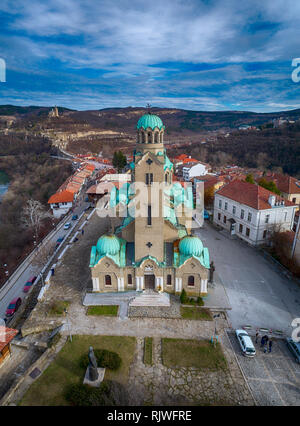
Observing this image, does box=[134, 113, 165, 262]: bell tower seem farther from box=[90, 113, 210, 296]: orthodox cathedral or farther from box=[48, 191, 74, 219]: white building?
box=[48, 191, 74, 219]: white building

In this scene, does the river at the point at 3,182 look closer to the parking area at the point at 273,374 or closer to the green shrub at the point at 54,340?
the green shrub at the point at 54,340

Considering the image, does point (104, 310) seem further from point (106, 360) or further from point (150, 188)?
point (150, 188)

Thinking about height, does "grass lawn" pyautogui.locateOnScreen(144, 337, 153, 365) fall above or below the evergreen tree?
below

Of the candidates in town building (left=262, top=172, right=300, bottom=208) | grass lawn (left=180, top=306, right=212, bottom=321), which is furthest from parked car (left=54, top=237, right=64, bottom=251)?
town building (left=262, top=172, right=300, bottom=208)

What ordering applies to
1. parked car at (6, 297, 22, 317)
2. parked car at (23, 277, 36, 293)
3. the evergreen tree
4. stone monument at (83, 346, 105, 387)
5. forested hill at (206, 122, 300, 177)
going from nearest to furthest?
1. stone monument at (83, 346, 105, 387)
2. parked car at (6, 297, 22, 317)
3. parked car at (23, 277, 36, 293)
4. the evergreen tree
5. forested hill at (206, 122, 300, 177)

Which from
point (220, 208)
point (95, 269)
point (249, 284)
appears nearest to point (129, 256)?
point (95, 269)

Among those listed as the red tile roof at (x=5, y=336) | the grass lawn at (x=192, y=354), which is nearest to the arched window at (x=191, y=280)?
the grass lawn at (x=192, y=354)
